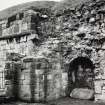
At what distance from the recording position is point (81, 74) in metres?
9.40

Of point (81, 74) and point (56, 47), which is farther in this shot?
point (56, 47)

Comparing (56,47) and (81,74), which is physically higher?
(56,47)

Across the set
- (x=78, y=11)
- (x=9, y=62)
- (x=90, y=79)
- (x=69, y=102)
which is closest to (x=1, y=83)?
(x=9, y=62)

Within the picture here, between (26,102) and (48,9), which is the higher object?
(48,9)

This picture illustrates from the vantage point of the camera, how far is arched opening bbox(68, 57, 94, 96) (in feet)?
30.0

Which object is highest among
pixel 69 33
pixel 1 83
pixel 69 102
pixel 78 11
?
pixel 78 11

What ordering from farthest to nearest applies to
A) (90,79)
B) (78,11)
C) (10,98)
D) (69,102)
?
(78,11) → (90,79) → (69,102) → (10,98)

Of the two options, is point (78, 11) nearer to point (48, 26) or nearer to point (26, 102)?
point (48, 26)

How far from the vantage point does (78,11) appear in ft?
32.0

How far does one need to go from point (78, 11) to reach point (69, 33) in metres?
0.93

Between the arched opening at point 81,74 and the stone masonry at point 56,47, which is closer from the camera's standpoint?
the stone masonry at point 56,47

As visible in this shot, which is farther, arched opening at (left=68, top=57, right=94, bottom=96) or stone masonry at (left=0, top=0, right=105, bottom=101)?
arched opening at (left=68, top=57, right=94, bottom=96)

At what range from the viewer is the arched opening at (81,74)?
9.13 meters

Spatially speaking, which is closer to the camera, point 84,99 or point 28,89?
point 28,89
